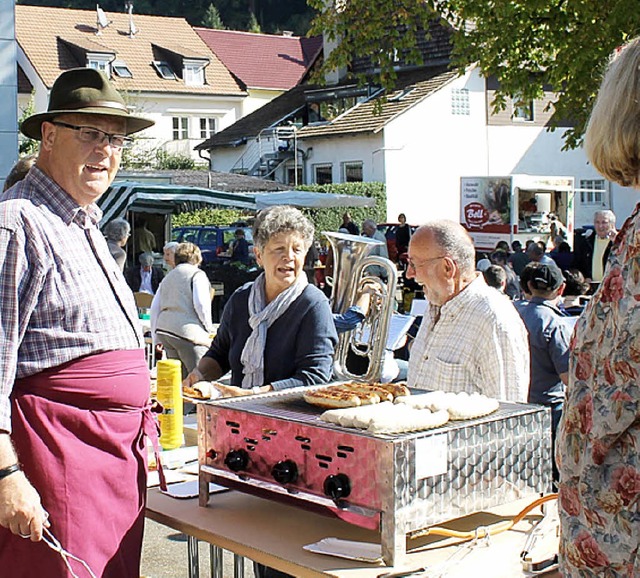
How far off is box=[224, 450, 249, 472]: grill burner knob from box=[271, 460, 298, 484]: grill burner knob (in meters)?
0.18

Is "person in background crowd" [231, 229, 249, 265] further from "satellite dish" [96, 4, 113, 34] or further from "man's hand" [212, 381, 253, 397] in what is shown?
"satellite dish" [96, 4, 113, 34]

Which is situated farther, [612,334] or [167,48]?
[167,48]

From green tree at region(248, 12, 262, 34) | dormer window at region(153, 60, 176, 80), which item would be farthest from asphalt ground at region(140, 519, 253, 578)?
green tree at region(248, 12, 262, 34)

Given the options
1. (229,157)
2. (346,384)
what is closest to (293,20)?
(229,157)

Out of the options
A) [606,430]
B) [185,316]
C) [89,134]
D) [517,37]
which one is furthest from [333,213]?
[606,430]

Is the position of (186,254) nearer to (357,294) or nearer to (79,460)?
(357,294)

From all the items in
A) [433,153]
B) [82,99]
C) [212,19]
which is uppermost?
[212,19]

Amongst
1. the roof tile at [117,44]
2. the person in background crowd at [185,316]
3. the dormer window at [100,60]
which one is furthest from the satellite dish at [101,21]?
the person in background crowd at [185,316]

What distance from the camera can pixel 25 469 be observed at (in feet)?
8.24

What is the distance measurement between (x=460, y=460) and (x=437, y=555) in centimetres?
25

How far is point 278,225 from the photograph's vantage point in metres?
3.66

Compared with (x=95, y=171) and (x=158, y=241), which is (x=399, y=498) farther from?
(x=158, y=241)

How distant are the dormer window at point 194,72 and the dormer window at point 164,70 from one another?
65cm

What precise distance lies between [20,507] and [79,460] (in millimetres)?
230
